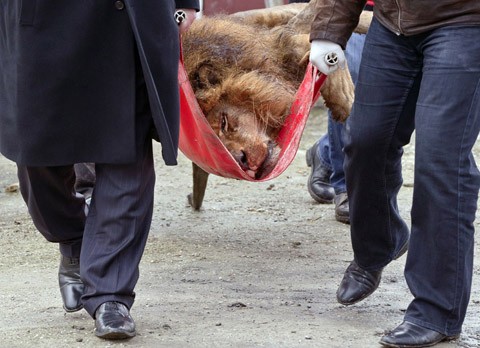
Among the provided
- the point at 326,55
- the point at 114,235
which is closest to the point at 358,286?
the point at 326,55

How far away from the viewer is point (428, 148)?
3311 millimetres

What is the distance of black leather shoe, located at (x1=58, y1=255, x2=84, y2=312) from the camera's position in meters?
3.84

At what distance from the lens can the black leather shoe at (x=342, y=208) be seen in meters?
5.76

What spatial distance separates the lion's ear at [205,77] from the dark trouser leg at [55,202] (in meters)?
1.42

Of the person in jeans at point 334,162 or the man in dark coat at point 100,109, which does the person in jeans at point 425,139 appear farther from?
the person in jeans at point 334,162

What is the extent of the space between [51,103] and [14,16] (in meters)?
0.34

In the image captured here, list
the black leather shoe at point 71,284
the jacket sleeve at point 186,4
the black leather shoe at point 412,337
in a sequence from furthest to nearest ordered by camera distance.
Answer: the jacket sleeve at point 186,4 → the black leather shoe at point 71,284 → the black leather shoe at point 412,337

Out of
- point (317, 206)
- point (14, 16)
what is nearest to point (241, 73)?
point (317, 206)

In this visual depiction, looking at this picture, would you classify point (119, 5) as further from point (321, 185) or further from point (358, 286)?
point (321, 185)

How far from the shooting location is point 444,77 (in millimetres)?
3287

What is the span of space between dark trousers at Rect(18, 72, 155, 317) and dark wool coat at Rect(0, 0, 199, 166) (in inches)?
3.9

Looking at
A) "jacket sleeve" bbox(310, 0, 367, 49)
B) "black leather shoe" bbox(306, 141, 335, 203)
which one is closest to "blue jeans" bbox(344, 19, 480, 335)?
"jacket sleeve" bbox(310, 0, 367, 49)

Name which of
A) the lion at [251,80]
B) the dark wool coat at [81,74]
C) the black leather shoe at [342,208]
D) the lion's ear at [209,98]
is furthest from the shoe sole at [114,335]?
the black leather shoe at [342,208]

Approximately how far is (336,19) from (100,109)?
99 centimetres
